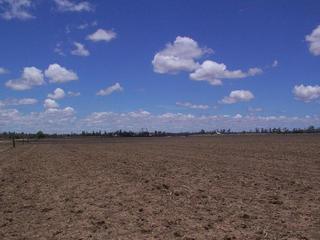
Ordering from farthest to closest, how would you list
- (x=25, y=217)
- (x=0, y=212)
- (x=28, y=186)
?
(x=28, y=186)
(x=0, y=212)
(x=25, y=217)

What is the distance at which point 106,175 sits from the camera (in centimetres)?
2342

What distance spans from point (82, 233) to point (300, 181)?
397 inches

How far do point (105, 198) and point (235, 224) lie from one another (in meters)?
5.64

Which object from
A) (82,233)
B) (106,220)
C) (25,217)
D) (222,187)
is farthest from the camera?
(222,187)

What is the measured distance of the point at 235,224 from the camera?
10.7 m

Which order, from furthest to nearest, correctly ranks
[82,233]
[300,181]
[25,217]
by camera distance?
[300,181], [25,217], [82,233]

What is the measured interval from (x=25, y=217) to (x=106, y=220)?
2317 mm

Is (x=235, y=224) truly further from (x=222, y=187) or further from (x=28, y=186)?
(x=28, y=186)

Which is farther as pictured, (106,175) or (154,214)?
(106,175)

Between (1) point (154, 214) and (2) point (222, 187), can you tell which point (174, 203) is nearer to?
(1) point (154, 214)

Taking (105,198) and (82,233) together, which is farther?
(105,198)

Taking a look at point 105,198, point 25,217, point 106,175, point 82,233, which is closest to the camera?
point 82,233

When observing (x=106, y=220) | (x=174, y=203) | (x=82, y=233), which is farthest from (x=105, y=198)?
(x=82, y=233)

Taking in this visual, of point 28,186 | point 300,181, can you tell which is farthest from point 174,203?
point 28,186
